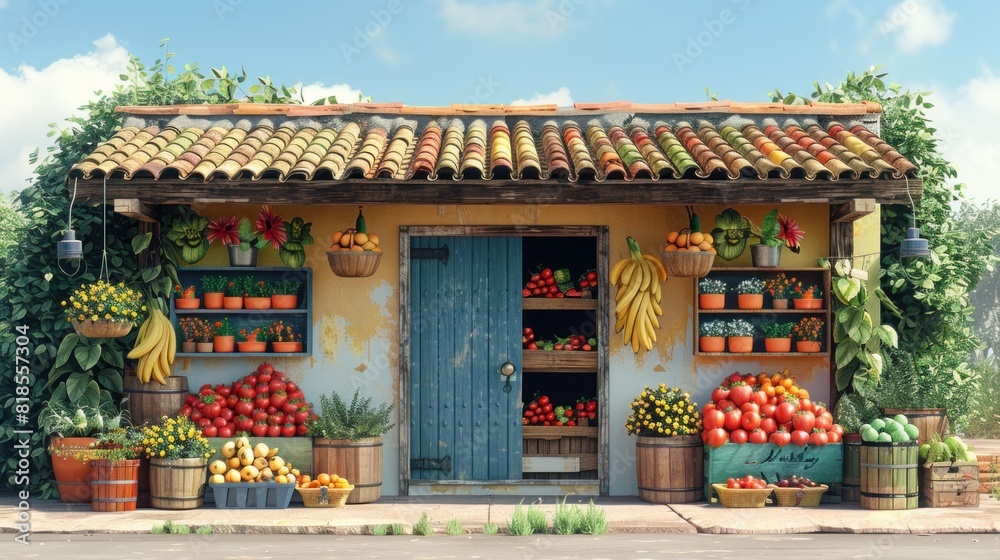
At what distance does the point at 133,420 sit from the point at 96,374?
0.67m

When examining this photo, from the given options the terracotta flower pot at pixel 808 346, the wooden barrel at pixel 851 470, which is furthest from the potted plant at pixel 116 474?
the wooden barrel at pixel 851 470

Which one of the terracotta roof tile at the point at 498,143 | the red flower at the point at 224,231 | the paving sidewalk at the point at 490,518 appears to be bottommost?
the paving sidewalk at the point at 490,518

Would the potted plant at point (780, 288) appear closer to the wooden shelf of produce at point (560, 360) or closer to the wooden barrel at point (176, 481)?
the wooden shelf of produce at point (560, 360)

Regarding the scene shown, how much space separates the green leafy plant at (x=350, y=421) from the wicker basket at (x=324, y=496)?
0.51 meters

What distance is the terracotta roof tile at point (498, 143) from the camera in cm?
1087

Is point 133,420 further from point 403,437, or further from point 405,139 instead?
point 405,139

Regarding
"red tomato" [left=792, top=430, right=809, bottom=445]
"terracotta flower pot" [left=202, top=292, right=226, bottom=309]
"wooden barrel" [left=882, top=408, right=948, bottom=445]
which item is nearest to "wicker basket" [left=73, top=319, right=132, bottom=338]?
"terracotta flower pot" [left=202, top=292, right=226, bottom=309]

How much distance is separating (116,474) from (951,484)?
308 inches

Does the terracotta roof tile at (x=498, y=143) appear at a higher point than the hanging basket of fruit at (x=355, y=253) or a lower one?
higher

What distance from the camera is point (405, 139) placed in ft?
40.3

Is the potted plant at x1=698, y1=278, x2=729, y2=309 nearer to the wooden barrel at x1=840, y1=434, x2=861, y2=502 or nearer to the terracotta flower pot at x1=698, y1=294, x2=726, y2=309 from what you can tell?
the terracotta flower pot at x1=698, y1=294, x2=726, y2=309

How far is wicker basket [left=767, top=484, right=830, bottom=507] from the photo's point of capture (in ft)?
35.6

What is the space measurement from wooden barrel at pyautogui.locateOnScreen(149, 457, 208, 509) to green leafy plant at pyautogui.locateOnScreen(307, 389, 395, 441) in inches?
45.4

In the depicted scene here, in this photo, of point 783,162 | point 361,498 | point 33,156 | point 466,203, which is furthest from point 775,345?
point 33,156
